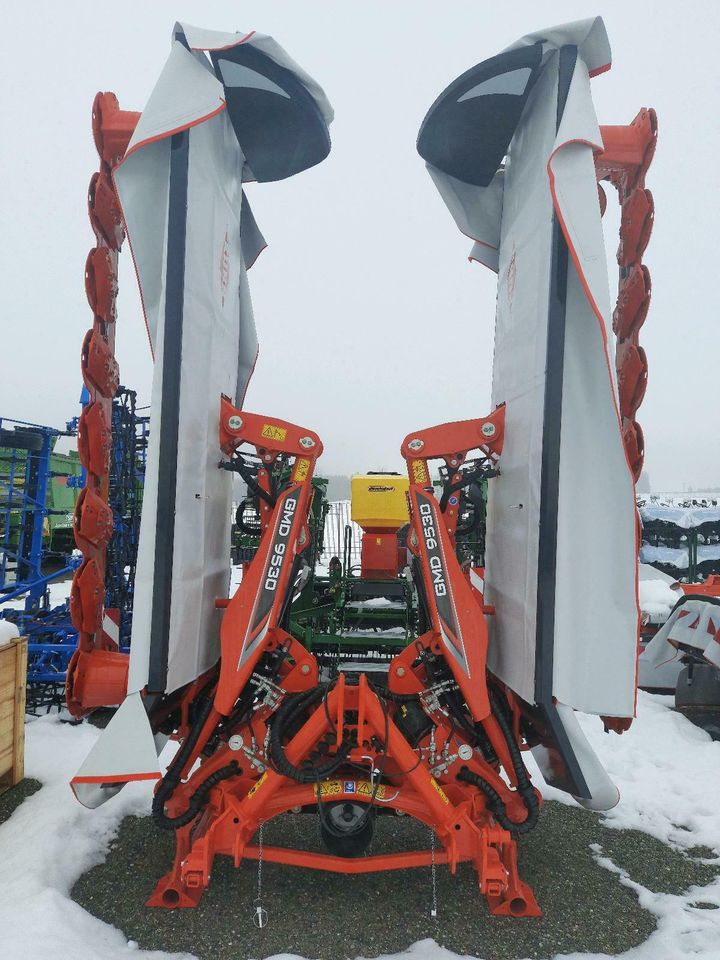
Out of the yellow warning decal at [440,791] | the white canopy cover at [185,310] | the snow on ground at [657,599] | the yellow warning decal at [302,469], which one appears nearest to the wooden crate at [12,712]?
the white canopy cover at [185,310]

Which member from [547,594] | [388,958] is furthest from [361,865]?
[547,594]

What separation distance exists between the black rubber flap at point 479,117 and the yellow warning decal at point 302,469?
1861 mm

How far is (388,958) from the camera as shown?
263cm

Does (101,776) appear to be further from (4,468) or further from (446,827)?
(4,468)

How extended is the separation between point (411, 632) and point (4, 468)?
7778 millimetres

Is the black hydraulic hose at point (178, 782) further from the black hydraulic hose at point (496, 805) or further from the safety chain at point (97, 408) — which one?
the black hydraulic hose at point (496, 805)

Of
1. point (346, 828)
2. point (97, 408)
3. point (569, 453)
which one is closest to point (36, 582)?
point (97, 408)

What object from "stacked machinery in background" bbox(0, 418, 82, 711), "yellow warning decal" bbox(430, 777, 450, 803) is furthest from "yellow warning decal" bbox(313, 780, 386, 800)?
"stacked machinery in background" bbox(0, 418, 82, 711)

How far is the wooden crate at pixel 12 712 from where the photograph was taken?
4.08 m

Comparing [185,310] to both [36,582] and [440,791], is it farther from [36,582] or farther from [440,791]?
[36,582]

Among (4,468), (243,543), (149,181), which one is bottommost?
(243,543)

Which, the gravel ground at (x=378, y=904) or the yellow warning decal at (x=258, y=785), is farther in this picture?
the yellow warning decal at (x=258, y=785)

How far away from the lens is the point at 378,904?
301 cm

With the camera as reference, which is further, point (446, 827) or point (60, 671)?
point (60, 671)
